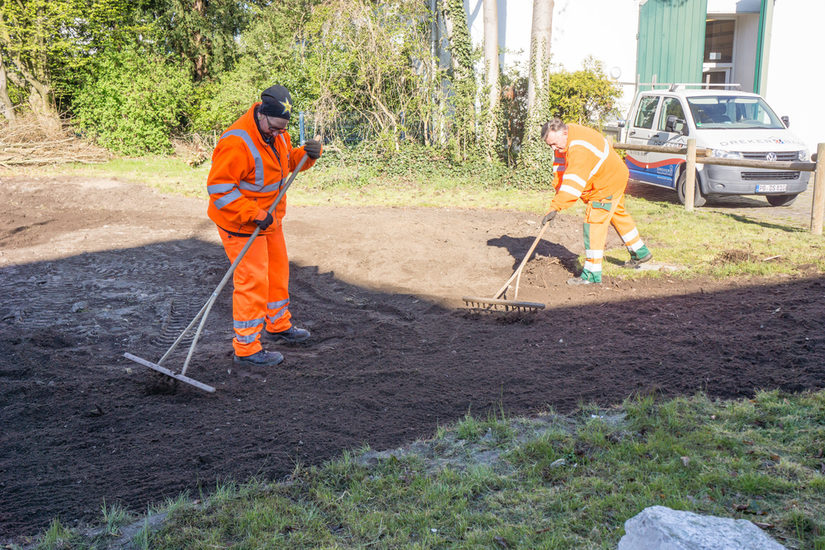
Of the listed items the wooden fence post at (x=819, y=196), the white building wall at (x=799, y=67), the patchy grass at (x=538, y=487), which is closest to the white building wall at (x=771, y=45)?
the white building wall at (x=799, y=67)

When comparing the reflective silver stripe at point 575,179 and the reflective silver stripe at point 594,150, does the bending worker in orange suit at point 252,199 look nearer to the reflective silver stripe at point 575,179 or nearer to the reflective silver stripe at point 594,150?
the reflective silver stripe at point 575,179

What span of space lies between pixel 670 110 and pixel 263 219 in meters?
9.88

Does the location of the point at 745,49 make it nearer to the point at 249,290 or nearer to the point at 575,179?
the point at 575,179

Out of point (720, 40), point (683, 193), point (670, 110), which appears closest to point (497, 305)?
point (683, 193)

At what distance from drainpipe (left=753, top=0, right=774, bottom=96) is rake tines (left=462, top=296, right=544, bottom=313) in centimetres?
→ 1283

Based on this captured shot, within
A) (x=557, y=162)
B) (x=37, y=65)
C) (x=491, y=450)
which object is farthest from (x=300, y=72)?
(x=491, y=450)

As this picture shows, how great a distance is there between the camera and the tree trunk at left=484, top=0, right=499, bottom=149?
14703 mm

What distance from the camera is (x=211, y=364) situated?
5684 mm

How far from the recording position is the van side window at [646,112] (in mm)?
13258

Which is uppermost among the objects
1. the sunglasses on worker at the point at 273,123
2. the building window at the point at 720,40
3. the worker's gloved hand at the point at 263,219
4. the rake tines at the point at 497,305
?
the building window at the point at 720,40

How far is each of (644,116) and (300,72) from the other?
818cm

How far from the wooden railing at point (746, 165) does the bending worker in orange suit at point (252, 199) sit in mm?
7311

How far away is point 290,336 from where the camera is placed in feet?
20.6

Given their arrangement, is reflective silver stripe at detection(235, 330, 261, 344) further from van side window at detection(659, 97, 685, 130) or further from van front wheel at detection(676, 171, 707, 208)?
van side window at detection(659, 97, 685, 130)
